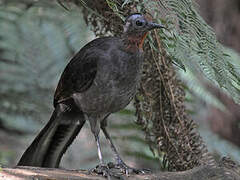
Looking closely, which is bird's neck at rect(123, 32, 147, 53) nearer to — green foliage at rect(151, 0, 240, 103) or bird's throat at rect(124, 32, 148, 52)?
bird's throat at rect(124, 32, 148, 52)

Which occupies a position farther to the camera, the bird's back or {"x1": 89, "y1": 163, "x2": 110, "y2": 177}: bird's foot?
the bird's back

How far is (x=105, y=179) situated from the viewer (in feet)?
8.56

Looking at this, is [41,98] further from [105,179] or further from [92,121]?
[105,179]

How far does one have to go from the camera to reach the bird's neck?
288cm

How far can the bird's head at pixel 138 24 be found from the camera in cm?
268

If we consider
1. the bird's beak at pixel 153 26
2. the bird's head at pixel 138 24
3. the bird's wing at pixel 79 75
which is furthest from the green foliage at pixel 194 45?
the bird's wing at pixel 79 75

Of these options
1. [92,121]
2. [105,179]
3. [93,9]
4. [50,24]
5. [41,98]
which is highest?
[50,24]

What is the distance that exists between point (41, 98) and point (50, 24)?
0.63m

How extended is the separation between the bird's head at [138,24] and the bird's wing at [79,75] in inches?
11.8

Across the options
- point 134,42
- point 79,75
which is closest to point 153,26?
point 134,42

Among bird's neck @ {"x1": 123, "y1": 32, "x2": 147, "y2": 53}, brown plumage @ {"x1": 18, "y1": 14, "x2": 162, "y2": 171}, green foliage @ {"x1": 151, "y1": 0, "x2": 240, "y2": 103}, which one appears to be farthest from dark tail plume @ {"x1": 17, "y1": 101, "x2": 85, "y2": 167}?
green foliage @ {"x1": 151, "y1": 0, "x2": 240, "y2": 103}

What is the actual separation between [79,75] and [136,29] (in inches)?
17.4

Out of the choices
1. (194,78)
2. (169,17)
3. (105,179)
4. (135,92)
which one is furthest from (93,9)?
(194,78)

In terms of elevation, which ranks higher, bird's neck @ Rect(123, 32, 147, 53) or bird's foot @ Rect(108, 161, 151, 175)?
bird's neck @ Rect(123, 32, 147, 53)
